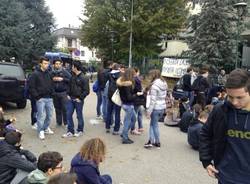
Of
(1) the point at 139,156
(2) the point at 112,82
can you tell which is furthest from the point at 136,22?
(1) the point at 139,156

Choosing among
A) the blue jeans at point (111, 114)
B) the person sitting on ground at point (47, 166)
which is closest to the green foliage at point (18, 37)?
the blue jeans at point (111, 114)

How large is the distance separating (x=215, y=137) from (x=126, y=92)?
5.60 metres

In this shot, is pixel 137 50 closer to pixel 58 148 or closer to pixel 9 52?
pixel 9 52

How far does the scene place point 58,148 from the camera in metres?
8.35

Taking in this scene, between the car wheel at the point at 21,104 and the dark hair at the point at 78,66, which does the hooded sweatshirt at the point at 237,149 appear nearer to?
the dark hair at the point at 78,66

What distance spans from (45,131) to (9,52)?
18.2 m

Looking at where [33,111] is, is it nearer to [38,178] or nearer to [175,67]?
[38,178]

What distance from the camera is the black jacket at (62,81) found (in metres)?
9.96

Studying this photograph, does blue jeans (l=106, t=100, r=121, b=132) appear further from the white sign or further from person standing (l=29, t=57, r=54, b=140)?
the white sign

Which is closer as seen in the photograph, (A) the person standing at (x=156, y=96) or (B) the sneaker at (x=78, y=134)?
(A) the person standing at (x=156, y=96)

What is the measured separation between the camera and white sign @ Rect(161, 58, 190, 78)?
24.7 meters

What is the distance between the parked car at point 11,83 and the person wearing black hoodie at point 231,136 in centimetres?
1013

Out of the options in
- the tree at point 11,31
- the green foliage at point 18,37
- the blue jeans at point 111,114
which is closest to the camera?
the blue jeans at point 111,114

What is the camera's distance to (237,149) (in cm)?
326
